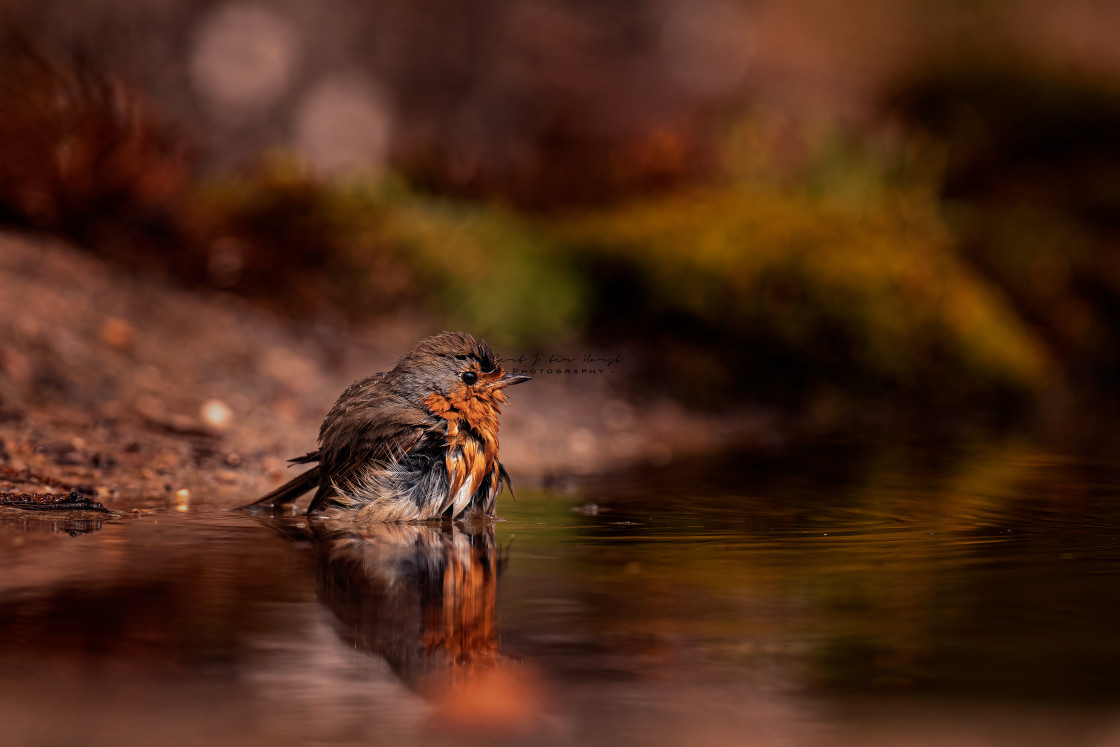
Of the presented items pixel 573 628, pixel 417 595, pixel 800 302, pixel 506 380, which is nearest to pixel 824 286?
pixel 800 302

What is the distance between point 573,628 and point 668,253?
6.95m

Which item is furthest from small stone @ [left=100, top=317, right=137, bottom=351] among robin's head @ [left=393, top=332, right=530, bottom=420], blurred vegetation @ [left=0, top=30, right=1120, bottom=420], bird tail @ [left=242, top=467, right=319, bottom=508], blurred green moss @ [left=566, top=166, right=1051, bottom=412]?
blurred green moss @ [left=566, top=166, right=1051, bottom=412]

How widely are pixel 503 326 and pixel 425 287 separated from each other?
2.10ft

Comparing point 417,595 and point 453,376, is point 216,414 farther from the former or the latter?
point 417,595

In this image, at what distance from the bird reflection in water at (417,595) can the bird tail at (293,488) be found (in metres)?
0.37

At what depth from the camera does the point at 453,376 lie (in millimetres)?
5492

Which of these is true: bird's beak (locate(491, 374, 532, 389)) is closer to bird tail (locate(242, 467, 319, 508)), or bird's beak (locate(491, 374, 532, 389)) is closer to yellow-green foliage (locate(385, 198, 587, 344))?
bird tail (locate(242, 467, 319, 508))

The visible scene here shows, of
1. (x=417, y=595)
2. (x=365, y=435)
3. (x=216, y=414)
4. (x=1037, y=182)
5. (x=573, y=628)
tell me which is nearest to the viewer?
(x=573, y=628)

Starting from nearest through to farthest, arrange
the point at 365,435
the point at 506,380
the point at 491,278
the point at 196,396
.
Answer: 1. the point at 365,435
2. the point at 506,380
3. the point at 196,396
4. the point at 491,278

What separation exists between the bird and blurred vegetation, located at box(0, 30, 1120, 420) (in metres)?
4.10

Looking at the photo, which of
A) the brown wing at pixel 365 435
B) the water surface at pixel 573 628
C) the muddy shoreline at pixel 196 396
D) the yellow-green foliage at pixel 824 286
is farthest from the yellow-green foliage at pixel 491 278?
the brown wing at pixel 365 435

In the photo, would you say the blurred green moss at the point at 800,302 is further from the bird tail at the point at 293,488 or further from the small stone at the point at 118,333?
the bird tail at the point at 293,488

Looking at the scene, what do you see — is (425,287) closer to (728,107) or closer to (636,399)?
(636,399)

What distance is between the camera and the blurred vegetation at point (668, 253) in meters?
9.22
